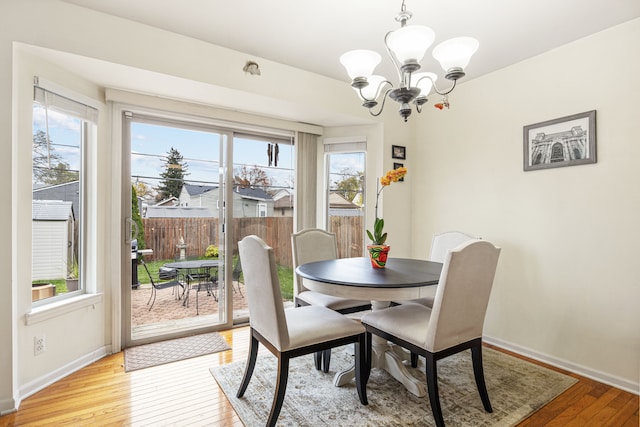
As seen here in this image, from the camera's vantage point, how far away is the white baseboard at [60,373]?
204 centimetres

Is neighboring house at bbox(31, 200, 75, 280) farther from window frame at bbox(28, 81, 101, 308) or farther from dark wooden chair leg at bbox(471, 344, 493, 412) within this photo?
dark wooden chair leg at bbox(471, 344, 493, 412)

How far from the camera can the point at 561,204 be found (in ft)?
8.20

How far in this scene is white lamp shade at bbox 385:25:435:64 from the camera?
151 cm

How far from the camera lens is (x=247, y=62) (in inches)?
106

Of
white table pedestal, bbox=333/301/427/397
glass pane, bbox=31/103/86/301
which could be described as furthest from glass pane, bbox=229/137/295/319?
white table pedestal, bbox=333/301/427/397

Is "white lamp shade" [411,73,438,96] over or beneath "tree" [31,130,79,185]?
over

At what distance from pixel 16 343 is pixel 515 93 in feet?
13.4

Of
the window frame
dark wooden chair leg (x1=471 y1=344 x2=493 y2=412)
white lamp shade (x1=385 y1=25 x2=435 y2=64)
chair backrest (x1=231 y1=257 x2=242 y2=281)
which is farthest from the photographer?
chair backrest (x1=231 y1=257 x2=242 y2=281)

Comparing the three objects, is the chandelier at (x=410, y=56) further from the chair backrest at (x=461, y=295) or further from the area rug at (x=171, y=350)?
the area rug at (x=171, y=350)

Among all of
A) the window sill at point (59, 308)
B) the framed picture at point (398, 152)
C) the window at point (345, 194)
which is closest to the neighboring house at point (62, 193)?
the window sill at point (59, 308)

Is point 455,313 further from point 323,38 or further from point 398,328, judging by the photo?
point 323,38

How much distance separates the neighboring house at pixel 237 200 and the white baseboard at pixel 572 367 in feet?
8.47

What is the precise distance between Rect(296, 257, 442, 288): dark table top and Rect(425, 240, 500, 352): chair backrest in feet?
0.55

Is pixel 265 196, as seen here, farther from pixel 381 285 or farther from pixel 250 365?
pixel 381 285
